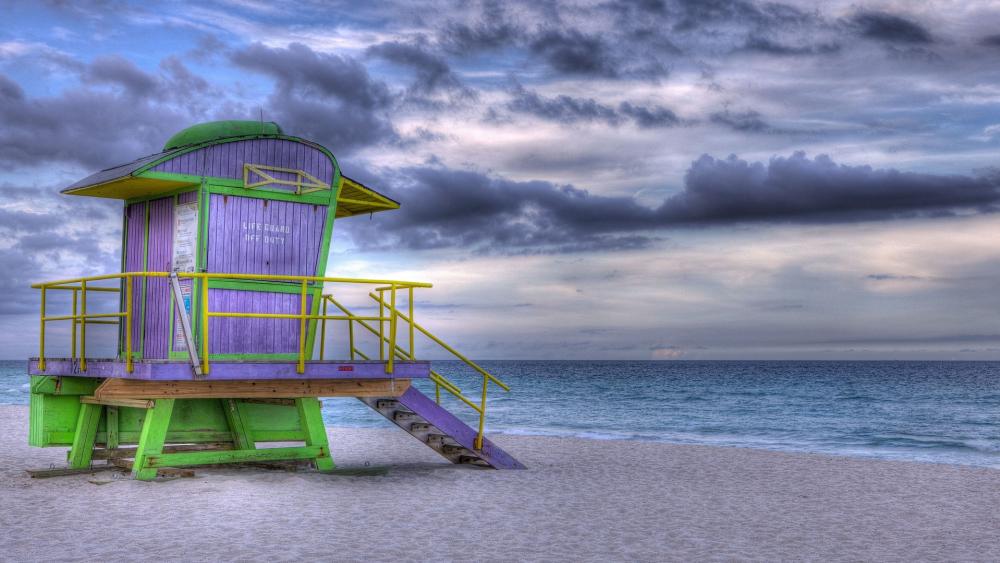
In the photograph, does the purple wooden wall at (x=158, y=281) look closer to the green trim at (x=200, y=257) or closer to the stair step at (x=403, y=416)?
the green trim at (x=200, y=257)

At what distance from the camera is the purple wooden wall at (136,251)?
13.9m

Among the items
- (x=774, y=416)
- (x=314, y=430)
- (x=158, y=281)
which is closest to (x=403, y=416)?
(x=314, y=430)

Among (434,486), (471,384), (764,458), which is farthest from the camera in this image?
(471,384)

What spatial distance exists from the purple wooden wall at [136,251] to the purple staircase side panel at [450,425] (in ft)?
13.0

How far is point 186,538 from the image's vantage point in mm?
9539

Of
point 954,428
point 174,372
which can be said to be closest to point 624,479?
point 174,372

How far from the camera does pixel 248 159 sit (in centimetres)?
1346

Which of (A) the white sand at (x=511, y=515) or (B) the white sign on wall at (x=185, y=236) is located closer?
(A) the white sand at (x=511, y=515)

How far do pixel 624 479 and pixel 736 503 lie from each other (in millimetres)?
2719

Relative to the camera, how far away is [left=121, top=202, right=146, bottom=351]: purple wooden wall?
1391 centimetres

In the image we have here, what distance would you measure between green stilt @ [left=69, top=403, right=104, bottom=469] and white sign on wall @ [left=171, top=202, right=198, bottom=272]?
111 inches

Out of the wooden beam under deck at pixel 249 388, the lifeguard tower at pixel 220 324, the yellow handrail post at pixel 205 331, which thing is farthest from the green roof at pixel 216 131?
the wooden beam under deck at pixel 249 388

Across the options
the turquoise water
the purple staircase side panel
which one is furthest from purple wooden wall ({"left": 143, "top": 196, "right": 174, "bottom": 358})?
the turquoise water

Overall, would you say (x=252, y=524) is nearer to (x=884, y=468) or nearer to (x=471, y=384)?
(x=884, y=468)
